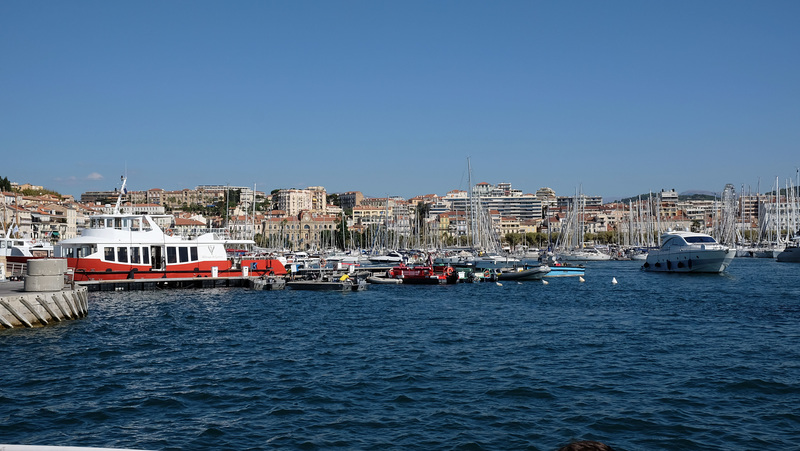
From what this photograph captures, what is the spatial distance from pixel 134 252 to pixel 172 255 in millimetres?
2189

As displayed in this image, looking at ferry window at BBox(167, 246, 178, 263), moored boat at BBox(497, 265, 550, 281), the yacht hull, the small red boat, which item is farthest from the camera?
the yacht hull

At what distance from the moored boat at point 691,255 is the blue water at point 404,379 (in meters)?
28.9

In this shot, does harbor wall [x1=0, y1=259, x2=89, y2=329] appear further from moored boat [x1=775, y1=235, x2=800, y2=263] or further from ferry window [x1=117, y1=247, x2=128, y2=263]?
moored boat [x1=775, y1=235, x2=800, y2=263]

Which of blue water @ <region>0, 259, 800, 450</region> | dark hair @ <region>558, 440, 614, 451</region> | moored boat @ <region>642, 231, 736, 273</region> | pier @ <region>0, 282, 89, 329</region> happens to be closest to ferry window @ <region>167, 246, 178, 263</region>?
blue water @ <region>0, 259, 800, 450</region>

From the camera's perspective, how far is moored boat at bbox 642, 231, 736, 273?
2317 inches

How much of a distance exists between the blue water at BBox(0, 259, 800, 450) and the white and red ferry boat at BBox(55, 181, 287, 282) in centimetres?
978

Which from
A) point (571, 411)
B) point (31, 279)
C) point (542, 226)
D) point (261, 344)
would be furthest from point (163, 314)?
point (542, 226)

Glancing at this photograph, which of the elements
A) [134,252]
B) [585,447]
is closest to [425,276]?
[134,252]

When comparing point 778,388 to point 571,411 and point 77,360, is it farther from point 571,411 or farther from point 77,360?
point 77,360

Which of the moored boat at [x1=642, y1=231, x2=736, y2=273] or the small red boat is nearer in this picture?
the small red boat

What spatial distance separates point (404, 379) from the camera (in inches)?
664

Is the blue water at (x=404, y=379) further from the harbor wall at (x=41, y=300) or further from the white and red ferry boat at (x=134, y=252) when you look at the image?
the white and red ferry boat at (x=134, y=252)

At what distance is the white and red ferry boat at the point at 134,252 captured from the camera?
40.1 m

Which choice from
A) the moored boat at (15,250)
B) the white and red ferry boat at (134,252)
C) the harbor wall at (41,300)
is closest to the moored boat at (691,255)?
the white and red ferry boat at (134,252)
